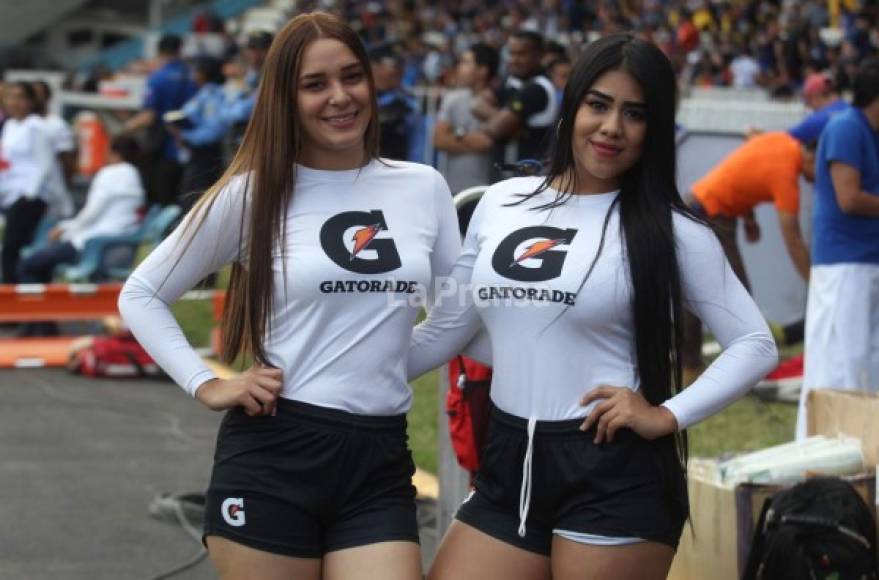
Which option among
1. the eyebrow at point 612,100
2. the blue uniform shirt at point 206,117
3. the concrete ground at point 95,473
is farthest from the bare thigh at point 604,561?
the blue uniform shirt at point 206,117

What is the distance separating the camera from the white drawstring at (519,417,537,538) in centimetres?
374

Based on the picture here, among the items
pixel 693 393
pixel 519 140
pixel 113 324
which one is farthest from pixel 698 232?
pixel 113 324

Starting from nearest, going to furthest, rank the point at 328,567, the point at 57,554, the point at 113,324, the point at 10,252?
1. the point at 328,567
2. the point at 57,554
3. the point at 113,324
4. the point at 10,252

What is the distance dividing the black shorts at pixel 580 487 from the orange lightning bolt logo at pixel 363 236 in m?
Result: 0.49

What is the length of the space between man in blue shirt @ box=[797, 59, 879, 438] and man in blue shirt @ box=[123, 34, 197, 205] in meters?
10.3

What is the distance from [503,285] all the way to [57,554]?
3605 mm

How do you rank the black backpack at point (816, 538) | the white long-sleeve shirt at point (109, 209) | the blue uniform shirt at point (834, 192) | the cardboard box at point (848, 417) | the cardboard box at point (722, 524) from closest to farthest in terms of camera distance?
the black backpack at point (816, 538)
the cardboard box at point (722, 524)
the cardboard box at point (848, 417)
the blue uniform shirt at point (834, 192)
the white long-sleeve shirt at point (109, 209)

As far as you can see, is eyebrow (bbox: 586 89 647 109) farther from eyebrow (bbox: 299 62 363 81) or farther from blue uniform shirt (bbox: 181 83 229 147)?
blue uniform shirt (bbox: 181 83 229 147)

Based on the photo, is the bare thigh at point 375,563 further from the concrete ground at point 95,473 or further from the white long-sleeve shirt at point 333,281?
the concrete ground at point 95,473

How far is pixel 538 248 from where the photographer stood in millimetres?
3793

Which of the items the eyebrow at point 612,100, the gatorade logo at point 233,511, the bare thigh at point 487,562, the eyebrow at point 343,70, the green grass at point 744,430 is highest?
the eyebrow at point 343,70

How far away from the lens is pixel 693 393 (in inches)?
148

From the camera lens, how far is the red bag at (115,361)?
36.8 feet

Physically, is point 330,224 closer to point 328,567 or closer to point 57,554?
point 328,567
